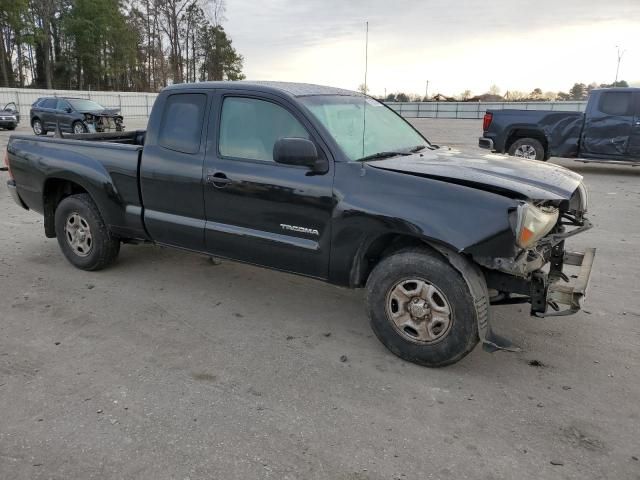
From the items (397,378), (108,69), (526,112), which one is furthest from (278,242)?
(108,69)

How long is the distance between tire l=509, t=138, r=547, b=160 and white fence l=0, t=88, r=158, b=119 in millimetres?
31379

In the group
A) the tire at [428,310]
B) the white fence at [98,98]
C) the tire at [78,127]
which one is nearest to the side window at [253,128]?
the tire at [428,310]

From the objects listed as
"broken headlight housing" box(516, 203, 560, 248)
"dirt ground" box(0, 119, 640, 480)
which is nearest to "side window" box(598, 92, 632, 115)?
"dirt ground" box(0, 119, 640, 480)

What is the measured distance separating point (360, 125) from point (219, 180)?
3.92 ft

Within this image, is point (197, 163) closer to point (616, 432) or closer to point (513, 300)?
point (513, 300)

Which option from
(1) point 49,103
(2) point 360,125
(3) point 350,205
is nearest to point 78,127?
(1) point 49,103

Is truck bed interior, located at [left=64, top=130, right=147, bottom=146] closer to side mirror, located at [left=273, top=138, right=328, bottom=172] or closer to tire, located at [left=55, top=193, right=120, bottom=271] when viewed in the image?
tire, located at [left=55, top=193, right=120, bottom=271]

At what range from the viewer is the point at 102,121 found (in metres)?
20.9

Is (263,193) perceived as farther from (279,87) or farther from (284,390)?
(284,390)

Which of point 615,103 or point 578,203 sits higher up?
point 615,103

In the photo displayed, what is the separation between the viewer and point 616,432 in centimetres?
286

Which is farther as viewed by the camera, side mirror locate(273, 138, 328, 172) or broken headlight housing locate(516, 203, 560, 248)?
side mirror locate(273, 138, 328, 172)

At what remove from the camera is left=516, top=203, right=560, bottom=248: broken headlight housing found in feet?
10.0

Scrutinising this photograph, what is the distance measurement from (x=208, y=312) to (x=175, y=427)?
161 centimetres
